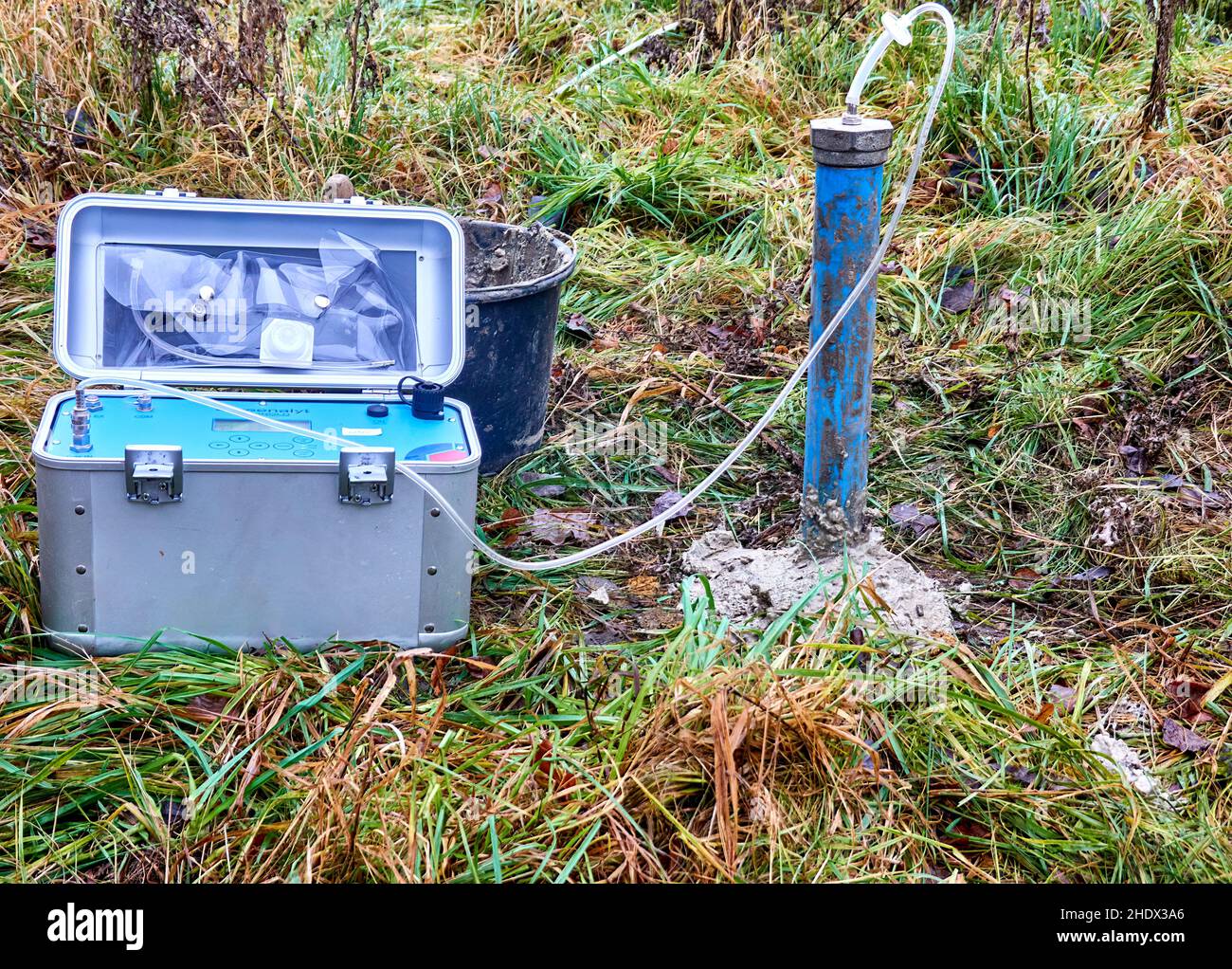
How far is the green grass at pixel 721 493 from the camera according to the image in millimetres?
2232

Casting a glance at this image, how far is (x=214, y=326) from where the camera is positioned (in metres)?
2.81

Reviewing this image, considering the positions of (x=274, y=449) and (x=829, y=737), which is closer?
(x=829, y=737)

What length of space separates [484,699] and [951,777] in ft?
3.22

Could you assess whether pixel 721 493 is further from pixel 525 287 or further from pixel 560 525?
pixel 525 287

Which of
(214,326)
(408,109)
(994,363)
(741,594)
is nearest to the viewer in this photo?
(214,326)

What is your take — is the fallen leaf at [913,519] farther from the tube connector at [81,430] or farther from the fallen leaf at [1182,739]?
the tube connector at [81,430]

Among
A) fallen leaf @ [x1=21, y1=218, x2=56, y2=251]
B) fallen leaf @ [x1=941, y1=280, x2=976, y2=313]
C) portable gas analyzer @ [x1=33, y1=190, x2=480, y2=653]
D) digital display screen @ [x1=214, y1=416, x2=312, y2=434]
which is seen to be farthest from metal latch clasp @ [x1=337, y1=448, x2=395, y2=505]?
fallen leaf @ [x1=941, y1=280, x2=976, y2=313]

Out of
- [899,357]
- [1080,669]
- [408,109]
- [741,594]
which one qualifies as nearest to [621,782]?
[741,594]

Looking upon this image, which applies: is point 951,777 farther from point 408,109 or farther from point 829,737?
point 408,109

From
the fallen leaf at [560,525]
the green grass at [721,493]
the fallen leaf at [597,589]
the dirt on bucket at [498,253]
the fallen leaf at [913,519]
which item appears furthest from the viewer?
the dirt on bucket at [498,253]

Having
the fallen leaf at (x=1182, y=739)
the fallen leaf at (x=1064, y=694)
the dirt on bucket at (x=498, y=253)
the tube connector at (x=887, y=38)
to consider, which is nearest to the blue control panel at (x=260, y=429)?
the tube connector at (x=887, y=38)

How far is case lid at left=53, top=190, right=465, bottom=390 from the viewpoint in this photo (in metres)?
2.71

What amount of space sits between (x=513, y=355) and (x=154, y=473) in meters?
1.37

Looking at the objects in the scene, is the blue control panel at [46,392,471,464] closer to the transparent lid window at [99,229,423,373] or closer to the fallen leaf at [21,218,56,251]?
the transparent lid window at [99,229,423,373]
